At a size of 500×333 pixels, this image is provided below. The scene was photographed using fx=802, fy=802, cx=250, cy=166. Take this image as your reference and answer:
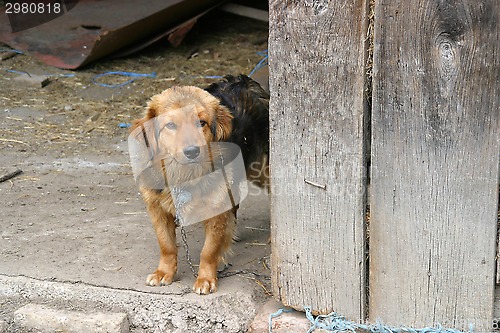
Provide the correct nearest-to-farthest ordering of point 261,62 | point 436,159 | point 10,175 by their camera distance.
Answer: point 436,159 → point 10,175 → point 261,62

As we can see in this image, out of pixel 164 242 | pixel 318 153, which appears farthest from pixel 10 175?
pixel 318 153

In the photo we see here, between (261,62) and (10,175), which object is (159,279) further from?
(261,62)

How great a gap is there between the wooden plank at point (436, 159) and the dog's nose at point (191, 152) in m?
0.97

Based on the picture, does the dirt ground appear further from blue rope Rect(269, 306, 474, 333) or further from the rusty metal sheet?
blue rope Rect(269, 306, 474, 333)

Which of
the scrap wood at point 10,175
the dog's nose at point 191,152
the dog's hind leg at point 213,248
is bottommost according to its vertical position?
the dog's hind leg at point 213,248

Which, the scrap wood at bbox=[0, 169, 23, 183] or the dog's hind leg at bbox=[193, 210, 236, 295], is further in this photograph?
the scrap wood at bbox=[0, 169, 23, 183]

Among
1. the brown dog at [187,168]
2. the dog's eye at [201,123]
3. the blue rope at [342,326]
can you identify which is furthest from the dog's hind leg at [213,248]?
the blue rope at [342,326]

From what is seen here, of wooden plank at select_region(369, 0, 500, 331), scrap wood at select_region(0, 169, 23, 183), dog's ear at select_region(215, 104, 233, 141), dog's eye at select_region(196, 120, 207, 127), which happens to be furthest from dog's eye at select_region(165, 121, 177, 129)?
scrap wood at select_region(0, 169, 23, 183)

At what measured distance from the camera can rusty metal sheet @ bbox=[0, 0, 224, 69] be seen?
8508mm

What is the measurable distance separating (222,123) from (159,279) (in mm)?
911

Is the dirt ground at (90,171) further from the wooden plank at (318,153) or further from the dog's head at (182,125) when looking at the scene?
the dog's head at (182,125)

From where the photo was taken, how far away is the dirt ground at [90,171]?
4566 mm

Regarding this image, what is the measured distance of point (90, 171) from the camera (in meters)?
6.04

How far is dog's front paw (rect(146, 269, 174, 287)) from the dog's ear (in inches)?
31.0
